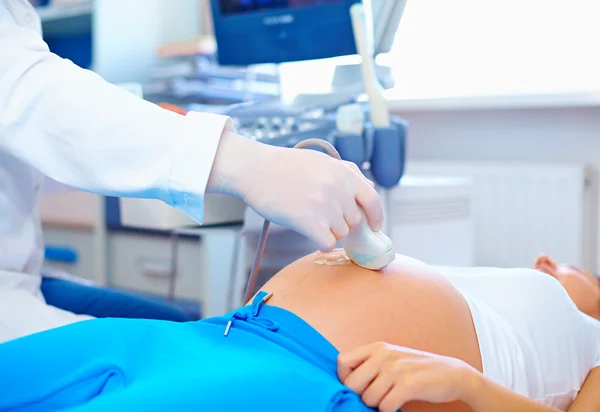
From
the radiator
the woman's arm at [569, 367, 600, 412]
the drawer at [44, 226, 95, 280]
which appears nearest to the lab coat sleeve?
the woman's arm at [569, 367, 600, 412]

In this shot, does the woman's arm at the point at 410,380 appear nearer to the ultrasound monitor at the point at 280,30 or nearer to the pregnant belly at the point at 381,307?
the pregnant belly at the point at 381,307

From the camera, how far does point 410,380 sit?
65 cm

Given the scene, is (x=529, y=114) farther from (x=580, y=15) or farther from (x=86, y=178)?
(x=86, y=178)

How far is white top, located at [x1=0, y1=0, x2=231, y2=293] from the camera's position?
2.30 ft

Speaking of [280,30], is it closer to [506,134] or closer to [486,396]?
[506,134]

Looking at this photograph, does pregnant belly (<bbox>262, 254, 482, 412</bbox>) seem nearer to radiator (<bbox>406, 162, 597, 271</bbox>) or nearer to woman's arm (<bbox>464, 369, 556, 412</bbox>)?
woman's arm (<bbox>464, 369, 556, 412</bbox>)

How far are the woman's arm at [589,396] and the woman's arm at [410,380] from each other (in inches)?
8.7

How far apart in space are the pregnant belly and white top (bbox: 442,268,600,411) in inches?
2.1

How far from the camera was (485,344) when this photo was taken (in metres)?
0.87

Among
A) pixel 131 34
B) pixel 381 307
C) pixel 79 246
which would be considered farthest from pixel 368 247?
pixel 79 246

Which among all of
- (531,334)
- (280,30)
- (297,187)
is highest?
(280,30)

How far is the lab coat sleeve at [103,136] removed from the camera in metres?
0.70

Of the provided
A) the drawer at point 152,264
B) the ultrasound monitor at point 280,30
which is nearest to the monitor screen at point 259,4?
the ultrasound monitor at point 280,30

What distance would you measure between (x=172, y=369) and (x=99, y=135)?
0.26m
